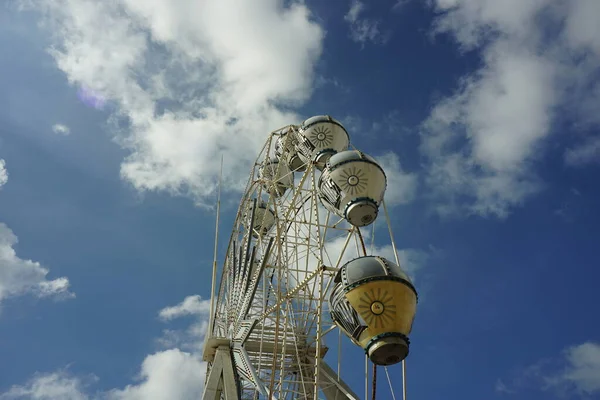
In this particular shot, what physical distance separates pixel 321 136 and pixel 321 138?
0.08 meters

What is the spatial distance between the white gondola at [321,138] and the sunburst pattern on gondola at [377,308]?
8438 mm

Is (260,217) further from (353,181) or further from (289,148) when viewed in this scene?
(353,181)

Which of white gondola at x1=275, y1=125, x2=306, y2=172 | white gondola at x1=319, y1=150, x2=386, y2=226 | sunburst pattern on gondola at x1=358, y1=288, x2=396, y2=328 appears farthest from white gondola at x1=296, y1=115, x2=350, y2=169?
sunburst pattern on gondola at x1=358, y1=288, x2=396, y2=328

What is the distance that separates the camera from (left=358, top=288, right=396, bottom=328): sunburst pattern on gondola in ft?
28.1

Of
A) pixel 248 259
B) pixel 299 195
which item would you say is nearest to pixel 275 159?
pixel 299 195

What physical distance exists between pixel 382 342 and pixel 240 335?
8047 millimetres

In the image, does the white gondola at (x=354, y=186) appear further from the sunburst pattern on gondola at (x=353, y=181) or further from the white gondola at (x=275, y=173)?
the white gondola at (x=275, y=173)

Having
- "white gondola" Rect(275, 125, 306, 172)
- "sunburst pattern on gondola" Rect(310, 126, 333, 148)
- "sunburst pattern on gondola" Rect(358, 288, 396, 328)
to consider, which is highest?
"white gondola" Rect(275, 125, 306, 172)

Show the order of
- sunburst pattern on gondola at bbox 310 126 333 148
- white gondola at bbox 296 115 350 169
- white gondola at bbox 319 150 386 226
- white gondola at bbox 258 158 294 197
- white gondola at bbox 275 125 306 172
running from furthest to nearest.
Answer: white gondola at bbox 258 158 294 197, white gondola at bbox 275 125 306 172, sunburst pattern on gondola at bbox 310 126 333 148, white gondola at bbox 296 115 350 169, white gondola at bbox 319 150 386 226

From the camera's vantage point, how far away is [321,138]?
1711 cm

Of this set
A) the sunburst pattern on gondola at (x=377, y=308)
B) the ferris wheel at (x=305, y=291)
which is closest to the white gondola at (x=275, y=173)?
the ferris wheel at (x=305, y=291)

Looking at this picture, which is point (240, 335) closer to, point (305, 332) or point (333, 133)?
point (305, 332)

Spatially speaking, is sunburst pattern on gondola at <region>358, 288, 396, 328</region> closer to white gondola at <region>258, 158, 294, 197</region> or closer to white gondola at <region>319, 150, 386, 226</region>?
white gondola at <region>319, 150, 386, 226</region>

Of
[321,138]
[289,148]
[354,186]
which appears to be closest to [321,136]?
[321,138]
